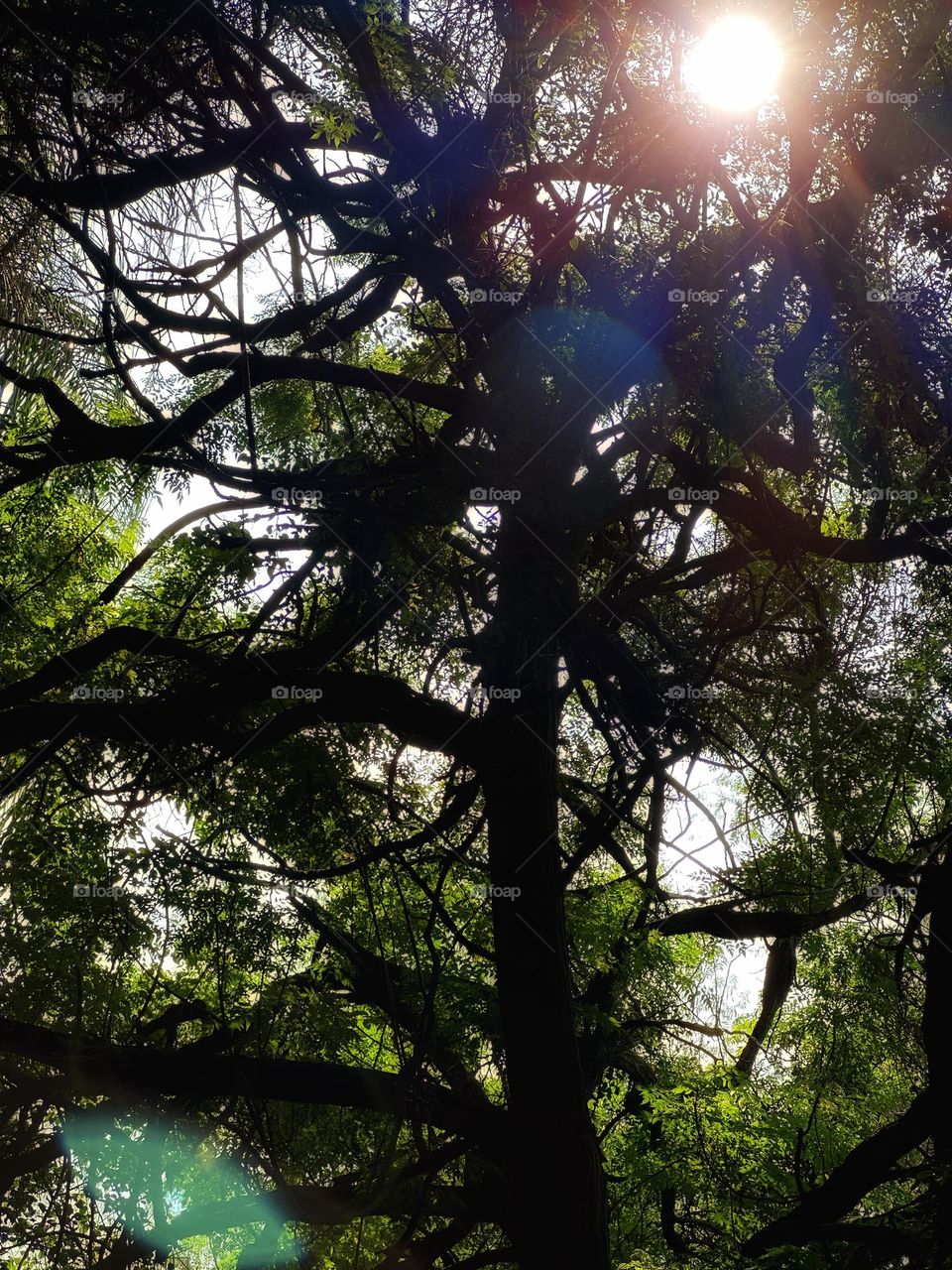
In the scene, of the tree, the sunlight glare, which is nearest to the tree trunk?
the tree

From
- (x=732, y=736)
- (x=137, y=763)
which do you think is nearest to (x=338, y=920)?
(x=137, y=763)

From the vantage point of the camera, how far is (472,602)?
212 inches

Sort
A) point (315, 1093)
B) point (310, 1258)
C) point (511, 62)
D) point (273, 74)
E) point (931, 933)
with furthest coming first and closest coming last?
point (310, 1258), point (931, 933), point (273, 74), point (511, 62), point (315, 1093)

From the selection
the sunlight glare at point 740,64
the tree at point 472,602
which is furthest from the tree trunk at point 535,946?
the sunlight glare at point 740,64

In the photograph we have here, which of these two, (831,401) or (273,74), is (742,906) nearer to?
(831,401)

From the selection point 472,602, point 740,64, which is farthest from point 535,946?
point 740,64

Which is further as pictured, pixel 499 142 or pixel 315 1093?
pixel 499 142

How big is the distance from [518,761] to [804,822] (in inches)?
99.5

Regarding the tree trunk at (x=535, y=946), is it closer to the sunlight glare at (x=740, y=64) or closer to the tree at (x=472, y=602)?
the tree at (x=472, y=602)

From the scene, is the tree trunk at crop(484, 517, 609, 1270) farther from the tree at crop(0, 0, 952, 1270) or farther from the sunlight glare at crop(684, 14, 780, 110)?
the sunlight glare at crop(684, 14, 780, 110)

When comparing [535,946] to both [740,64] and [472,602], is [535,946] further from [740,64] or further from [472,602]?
[740,64]

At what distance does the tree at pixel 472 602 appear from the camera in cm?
424

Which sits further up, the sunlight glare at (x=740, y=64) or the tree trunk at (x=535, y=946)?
the sunlight glare at (x=740, y=64)

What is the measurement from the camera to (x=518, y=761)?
16.6 ft
